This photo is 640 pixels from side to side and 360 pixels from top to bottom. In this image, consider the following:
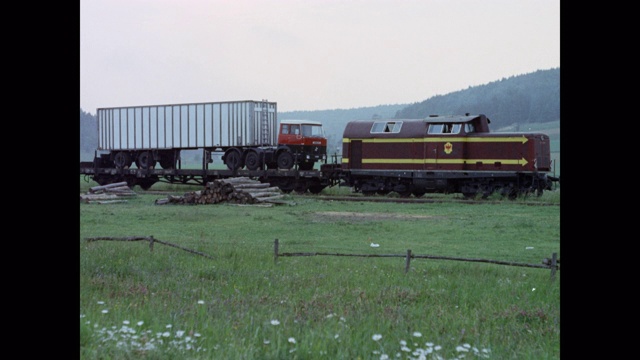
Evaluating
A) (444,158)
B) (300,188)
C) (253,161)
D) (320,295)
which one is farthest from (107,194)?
(320,295)

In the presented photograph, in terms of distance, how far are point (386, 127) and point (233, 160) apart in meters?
9.86

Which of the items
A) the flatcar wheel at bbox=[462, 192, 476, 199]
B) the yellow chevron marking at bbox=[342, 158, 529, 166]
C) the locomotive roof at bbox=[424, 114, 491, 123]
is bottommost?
the flatcar wheel at bbox=[462, 192, 476, 199]

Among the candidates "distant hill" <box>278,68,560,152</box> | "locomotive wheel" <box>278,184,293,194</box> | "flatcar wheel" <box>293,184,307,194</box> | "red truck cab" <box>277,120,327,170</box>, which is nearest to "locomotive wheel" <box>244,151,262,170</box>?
"red truck cab" <box>277,120,327,170</box>

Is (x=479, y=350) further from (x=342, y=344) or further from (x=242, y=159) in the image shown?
(x=242, y=159)

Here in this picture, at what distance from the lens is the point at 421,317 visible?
9281mm

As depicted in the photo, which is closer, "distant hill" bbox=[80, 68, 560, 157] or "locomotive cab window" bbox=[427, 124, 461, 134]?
"locomotive cab window" bbox=[427, 124, 461, 134]

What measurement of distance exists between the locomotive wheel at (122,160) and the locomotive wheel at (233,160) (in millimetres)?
7079

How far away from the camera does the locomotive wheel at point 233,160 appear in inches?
1553

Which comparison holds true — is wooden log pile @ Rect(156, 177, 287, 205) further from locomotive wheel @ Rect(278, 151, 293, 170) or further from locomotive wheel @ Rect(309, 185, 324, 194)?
locomotive wheel @ Rect(278, 151, 293, 170)

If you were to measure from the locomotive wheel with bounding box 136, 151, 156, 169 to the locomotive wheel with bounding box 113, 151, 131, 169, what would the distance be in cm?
72

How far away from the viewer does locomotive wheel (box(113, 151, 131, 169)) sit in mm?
43375

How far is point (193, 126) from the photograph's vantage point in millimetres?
41000

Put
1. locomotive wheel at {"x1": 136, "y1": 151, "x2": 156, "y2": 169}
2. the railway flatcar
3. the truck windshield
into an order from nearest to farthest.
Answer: the railway flatcar
the truck windshield
locomotive wheel at {"x1": 136, "y1": 151, "x2": 156, "y2": 169}
